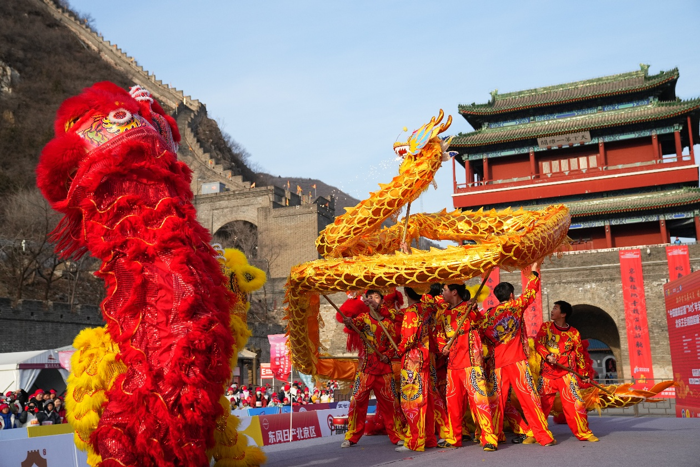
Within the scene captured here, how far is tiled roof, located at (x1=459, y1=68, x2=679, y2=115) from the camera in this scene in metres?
26.3

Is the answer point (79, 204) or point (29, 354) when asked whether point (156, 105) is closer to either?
point (79, 204)

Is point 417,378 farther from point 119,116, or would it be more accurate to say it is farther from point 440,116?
point 119,116

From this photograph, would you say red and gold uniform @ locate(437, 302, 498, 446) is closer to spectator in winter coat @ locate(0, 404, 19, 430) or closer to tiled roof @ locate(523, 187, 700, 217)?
spectator in winter coat @ locate(0, 404, 19, 430)

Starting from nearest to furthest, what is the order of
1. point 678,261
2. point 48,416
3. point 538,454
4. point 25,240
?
point 538,454
point 48,416
point 678,261
point 25,240

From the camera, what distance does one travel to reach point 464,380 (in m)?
5.88

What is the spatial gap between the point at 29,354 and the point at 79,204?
479 inches

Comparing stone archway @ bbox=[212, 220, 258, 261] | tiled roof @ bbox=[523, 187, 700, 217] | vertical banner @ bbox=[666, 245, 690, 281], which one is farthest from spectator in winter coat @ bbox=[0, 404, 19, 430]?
stone archway @ bbox=[212, 220, 258, 261]

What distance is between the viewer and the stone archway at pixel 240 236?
121ft

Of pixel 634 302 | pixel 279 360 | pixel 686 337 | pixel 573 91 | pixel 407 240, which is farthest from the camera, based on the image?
pixel 573 91

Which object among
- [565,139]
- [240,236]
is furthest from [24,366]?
[240,236]

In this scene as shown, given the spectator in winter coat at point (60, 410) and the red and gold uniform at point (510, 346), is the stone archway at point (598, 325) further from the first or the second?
the red and gold uniform at point (510, 346)

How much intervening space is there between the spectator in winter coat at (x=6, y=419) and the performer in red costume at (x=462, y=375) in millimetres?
6499

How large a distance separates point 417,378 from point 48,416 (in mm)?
6237

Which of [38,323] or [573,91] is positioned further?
[573,91]
